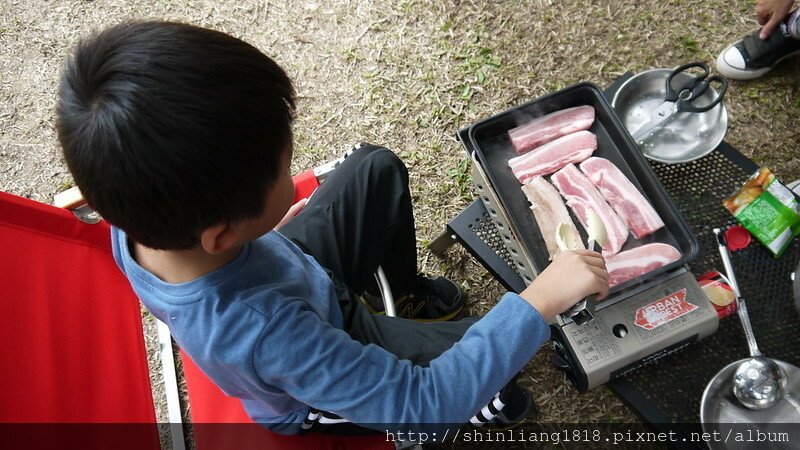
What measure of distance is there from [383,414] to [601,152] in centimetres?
75

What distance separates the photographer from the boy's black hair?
23.4 inches

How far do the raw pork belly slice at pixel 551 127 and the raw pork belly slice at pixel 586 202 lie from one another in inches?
3.2

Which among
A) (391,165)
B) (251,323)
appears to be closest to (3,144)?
(391,165)

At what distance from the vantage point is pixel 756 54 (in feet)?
5.76

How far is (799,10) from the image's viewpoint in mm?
1725

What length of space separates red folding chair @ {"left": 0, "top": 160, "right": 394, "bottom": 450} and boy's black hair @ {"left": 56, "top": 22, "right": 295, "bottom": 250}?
0.39m

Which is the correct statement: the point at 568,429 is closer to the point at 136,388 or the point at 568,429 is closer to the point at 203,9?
the point at 136,388

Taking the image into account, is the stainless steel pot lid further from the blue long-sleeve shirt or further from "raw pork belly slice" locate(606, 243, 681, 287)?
the blue long-sleeve shirt

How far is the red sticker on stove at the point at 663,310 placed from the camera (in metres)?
1.06

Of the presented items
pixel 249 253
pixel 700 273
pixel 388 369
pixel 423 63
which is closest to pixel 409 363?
pixel 388 369

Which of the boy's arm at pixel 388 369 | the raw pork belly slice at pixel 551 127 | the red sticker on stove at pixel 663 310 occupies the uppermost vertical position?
the boy's arm at pixel 388 369

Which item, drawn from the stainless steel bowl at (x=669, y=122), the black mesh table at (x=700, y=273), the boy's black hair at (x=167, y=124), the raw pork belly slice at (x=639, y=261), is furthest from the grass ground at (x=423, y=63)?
the boy's black hair at (x=167, y=124)

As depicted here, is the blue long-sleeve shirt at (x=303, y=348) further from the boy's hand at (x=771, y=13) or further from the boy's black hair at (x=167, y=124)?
the boy's hand at (x=771, y=13)

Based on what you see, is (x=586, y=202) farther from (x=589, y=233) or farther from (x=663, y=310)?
(x=663, y=310)
